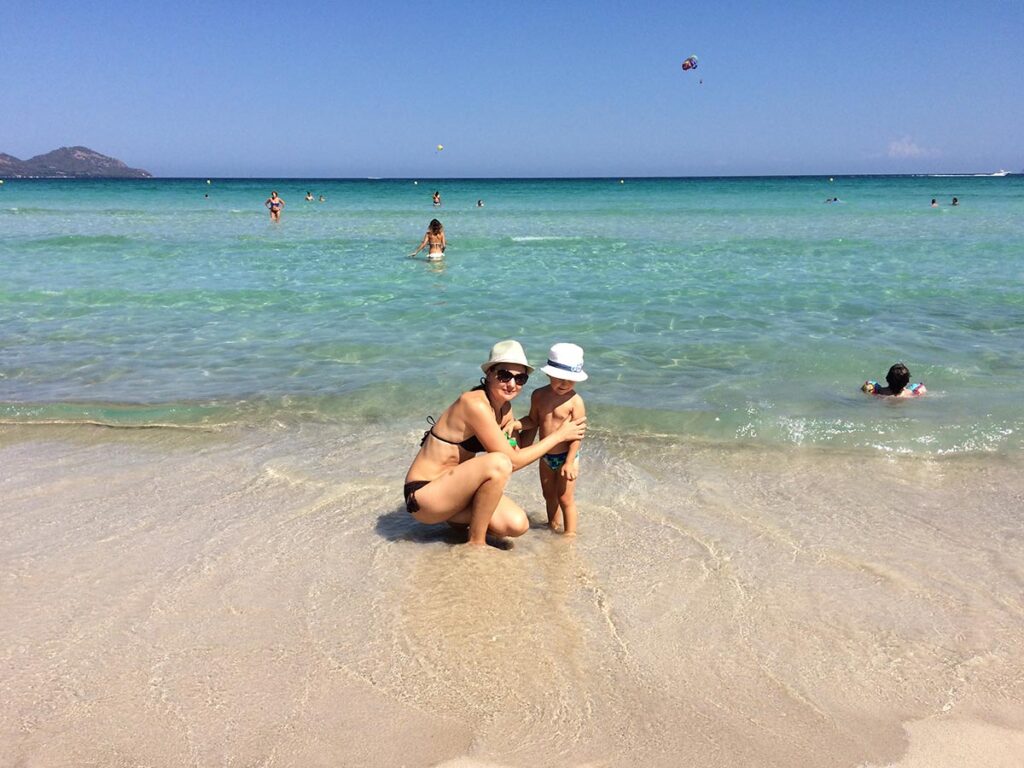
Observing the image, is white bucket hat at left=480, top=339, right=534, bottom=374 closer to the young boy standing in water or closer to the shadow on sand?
the young boy standing in water

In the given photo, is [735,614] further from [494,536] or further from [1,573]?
[1,573]

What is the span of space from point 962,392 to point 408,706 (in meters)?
6.63

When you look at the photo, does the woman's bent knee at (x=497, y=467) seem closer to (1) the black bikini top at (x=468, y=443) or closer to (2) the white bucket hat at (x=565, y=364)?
(1) the black bikini top at (x=468, y=443)

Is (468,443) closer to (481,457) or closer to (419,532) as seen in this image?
(481,457)

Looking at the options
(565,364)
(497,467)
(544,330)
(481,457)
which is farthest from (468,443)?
(544,330)

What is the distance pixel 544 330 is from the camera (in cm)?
1059

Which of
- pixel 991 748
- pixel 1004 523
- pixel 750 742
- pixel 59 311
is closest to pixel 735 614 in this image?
pixel 750 742

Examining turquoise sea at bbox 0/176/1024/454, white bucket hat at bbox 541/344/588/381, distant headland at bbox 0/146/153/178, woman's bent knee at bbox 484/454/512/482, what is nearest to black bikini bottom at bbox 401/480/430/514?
woman's bent knee at bbox 484/454/512/482

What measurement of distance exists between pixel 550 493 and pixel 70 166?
185287 millimetres

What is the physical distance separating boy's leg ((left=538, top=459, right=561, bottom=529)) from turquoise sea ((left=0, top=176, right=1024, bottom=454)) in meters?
2.03

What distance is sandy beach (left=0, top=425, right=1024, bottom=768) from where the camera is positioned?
2918 millimetres

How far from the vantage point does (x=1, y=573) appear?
4.11 meters

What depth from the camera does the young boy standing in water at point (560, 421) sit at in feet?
14.8

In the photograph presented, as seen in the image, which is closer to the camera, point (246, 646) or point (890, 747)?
point (890, 747)
